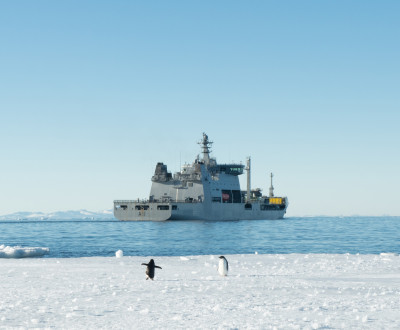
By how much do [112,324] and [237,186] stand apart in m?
117

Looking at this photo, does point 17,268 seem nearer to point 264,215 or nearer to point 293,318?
point 293,318

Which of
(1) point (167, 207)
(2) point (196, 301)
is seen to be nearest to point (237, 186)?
(1) point (167, 207)

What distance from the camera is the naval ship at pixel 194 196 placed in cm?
11069

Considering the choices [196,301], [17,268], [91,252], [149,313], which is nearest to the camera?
[149,313]

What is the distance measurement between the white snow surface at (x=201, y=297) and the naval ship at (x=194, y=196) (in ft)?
280

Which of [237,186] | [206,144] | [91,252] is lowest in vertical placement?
[91,252]

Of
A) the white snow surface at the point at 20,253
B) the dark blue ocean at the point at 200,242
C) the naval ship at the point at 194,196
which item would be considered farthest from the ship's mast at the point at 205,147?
the white snow surface at the point at 20,253

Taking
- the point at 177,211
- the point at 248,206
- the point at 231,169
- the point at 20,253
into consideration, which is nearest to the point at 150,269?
the point at 20,253

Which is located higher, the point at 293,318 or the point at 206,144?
the point at 206,144

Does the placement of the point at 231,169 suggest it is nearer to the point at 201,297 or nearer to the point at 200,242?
the point at 200,242

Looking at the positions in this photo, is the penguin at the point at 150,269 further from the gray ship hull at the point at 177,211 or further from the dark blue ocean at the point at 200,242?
the gray ship hull at the point at 177,211

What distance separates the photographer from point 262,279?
65.4ft

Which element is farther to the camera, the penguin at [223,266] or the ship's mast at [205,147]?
the ship's mast at [205,147]

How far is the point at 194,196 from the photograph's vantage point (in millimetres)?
113125
